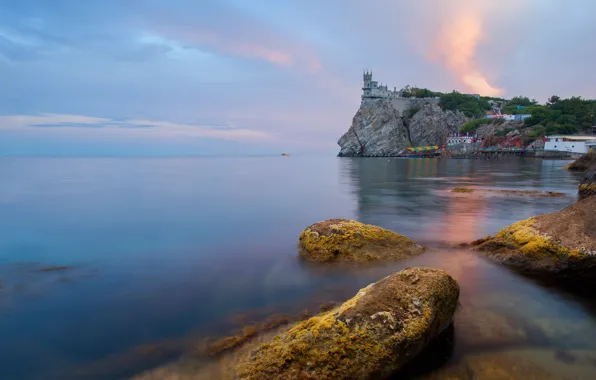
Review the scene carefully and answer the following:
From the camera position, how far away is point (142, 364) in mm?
6531

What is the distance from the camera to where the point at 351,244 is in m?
12.0

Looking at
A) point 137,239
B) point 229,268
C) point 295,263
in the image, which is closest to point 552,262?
point 295,263

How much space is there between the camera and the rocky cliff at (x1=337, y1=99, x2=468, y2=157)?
510ft

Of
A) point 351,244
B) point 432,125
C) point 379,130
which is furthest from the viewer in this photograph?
point 379,130

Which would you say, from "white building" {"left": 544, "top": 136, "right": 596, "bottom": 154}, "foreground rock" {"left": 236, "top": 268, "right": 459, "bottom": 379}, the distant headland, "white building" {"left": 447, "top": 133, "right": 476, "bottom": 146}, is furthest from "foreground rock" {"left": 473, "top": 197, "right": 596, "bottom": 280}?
"white building" {"left": 447, "top": 133, "right": 476, "bottom": 146}

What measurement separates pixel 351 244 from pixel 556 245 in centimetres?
586

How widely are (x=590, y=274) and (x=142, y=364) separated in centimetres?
1108

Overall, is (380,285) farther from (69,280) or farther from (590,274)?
(69,280)

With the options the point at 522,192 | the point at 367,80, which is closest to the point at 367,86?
the point at 367,80

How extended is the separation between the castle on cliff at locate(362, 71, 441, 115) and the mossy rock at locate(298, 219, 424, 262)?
163 metres

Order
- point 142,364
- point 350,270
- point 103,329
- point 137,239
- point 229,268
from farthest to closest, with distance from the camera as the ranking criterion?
point 137,239, point 229,268, point 350,270, point 103,329, point 142,364

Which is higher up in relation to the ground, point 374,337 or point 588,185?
point 374,337

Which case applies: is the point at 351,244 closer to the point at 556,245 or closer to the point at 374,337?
the point at 556,245

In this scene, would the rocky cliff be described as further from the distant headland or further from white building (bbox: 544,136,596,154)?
white building (bbox: 544,136,596,154)
